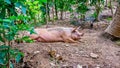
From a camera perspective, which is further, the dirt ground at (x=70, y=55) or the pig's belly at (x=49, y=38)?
the pig's belly at (x=49, y=38)

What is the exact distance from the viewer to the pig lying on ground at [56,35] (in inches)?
175

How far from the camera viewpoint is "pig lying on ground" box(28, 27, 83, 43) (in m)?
4.43

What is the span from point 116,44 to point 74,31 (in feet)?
2.27

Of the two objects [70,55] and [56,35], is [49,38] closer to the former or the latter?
[56,35]

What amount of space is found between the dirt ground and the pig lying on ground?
102 mm

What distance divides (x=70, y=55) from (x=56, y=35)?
592mm

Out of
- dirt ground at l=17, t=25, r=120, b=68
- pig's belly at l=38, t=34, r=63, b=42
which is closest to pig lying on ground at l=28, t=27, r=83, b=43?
pig's belly at l=38, t=34, r=63, b=42

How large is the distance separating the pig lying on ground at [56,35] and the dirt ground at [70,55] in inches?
4.0

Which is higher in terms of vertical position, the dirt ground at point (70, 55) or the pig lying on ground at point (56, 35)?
the pig lying on ground at point (56, 35)

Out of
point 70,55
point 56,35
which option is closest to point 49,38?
point 56,35

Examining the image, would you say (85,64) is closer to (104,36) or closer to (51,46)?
(51,46)

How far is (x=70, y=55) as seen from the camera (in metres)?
4.02

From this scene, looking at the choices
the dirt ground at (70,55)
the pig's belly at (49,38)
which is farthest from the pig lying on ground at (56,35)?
the dirt ground at (70,55)

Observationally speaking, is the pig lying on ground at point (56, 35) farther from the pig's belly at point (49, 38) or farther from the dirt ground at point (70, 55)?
the dirt ground at point (70, 55)
